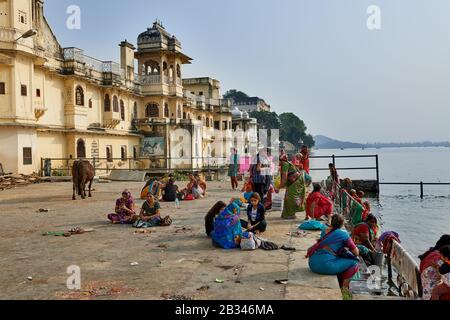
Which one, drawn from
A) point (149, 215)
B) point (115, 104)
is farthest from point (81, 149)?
point (149, 215)

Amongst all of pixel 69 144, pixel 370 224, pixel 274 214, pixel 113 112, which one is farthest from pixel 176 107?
pixel 370 224

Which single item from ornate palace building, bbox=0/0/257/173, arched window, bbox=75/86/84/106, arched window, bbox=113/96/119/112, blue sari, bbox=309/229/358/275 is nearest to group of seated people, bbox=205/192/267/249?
blue sari, bbox=309/229/358/275

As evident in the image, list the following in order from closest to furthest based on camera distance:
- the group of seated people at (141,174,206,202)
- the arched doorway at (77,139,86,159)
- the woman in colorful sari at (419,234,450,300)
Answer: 1. the woman in colorful sari at (419,234,450,300)
2. the group of seated people at (141,174,206,202)
3. the arched doorway at (77,139,86,159)

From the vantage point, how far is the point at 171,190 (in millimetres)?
15164

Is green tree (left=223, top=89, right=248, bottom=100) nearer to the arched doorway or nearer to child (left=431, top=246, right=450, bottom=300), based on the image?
the arched doorway

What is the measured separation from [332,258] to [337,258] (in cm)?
8

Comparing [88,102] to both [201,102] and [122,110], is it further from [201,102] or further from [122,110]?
[201,102]

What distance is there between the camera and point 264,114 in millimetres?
107125

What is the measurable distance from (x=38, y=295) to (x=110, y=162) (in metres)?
27.0

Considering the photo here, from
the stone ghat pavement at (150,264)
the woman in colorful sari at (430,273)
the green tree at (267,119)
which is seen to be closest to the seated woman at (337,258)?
the stone ghat pavement at (150,264)

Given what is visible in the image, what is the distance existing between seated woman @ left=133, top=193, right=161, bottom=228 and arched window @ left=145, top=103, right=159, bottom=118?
2777cm

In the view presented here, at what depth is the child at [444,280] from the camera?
15.8 ft

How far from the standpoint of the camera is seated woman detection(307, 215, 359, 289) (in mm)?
5988

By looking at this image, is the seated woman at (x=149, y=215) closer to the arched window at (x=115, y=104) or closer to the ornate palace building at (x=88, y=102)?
the ornate palace building at (x=88, y=102)
